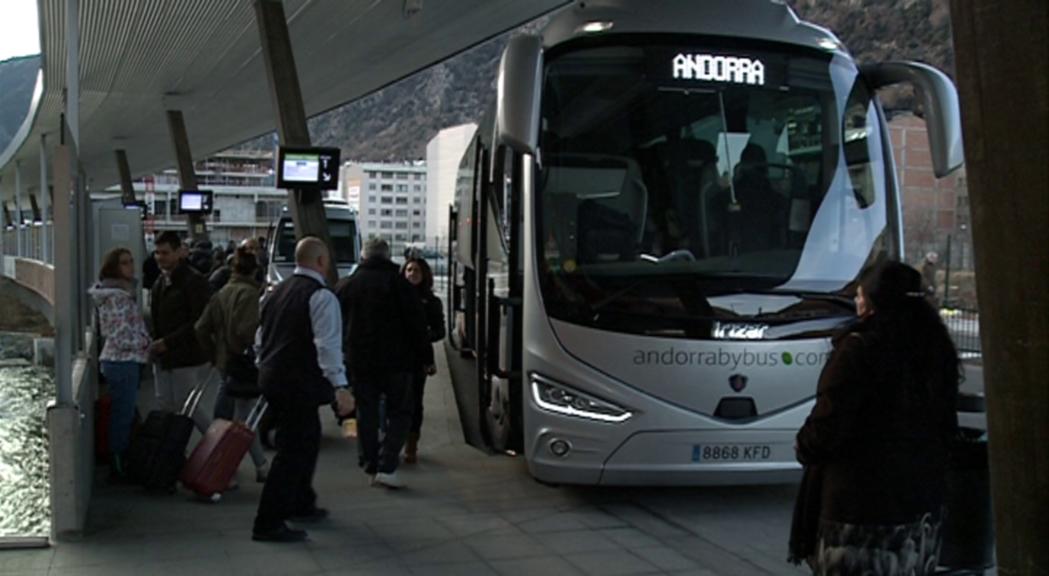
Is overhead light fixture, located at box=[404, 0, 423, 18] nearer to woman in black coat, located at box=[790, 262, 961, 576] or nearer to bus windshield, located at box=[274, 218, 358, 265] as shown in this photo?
bus windshield, located at box=[274, 218, 358, 265]

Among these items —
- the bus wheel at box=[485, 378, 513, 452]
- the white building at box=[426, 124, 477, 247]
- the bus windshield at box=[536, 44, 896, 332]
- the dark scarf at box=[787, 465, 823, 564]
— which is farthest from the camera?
the white building at box=[426, 124, 477, 247]

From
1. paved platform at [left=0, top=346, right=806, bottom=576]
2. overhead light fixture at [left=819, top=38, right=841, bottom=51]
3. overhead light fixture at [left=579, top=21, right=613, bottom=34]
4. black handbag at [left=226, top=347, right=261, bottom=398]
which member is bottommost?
paved platform at [left=0, top=346, right=806, bottom=576]

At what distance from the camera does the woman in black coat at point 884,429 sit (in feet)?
12.5

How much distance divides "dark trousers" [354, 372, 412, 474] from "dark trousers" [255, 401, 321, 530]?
144cm

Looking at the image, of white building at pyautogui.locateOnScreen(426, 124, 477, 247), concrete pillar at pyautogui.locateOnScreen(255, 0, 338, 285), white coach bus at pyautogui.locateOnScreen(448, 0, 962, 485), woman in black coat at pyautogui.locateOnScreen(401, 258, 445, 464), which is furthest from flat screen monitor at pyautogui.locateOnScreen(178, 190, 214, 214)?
white coach bus at pyautogui.locateOnScreen(448, 0, 962, 485)

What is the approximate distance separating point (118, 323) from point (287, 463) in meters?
2.22

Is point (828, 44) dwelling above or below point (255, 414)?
above

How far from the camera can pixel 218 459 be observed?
7285 mm

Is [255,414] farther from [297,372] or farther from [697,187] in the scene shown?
[697,187]

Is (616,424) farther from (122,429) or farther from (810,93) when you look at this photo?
(122,429)

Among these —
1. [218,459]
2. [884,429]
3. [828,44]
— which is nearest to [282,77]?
[218,459]

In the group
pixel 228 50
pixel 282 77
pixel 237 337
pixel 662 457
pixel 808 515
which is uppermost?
pixel 228 50

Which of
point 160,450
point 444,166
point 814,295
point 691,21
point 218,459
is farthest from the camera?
point 444,166

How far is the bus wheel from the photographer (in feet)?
24.5
